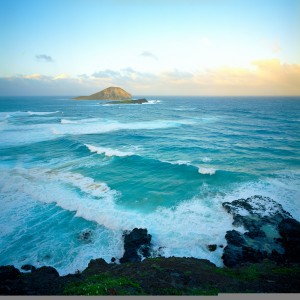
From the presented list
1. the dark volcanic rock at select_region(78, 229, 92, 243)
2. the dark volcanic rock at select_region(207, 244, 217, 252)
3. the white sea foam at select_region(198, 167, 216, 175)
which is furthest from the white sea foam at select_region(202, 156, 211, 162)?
the dark volcanic rock at select_region(78, 229, 92, 243)

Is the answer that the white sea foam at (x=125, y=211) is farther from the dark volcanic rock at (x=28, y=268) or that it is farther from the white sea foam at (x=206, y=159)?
the white sea foam at (x=206, y=159)

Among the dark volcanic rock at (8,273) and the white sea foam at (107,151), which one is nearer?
the dark volcanic rock at (8,273)

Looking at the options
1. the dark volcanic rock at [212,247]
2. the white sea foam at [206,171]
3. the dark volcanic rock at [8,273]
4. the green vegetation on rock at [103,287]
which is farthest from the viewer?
the white sea foam at [206,171]

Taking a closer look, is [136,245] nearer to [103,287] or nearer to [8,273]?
[103,287]

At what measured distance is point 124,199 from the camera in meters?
20.5

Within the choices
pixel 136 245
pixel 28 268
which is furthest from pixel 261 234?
pixel 28 268

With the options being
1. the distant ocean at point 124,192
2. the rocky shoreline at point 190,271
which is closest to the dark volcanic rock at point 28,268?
the rocky shoreline at point 190,271

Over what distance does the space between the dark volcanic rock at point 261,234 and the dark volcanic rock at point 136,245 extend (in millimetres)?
4911

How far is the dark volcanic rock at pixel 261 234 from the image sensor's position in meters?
13.5

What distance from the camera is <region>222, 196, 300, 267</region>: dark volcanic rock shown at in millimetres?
13500

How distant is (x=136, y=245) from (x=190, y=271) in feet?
14.2

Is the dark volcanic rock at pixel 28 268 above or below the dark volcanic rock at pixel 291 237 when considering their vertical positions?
below

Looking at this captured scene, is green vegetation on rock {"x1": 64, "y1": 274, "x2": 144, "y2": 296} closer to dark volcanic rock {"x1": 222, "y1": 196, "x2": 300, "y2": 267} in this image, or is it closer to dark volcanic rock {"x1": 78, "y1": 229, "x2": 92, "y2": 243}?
dark volcanic rock {"x1": 78, "y1": 229, "x2": 92, "y2": 243}

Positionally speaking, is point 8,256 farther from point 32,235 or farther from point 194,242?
point 194,242
